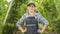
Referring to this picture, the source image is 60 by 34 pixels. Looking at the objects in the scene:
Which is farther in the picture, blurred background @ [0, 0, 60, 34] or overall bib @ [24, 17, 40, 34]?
blurred background @ [0, 0, 60, 34]

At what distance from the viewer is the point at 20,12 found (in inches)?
312

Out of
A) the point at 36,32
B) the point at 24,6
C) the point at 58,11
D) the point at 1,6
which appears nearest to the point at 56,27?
the point at 58,11

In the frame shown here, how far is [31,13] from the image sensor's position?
15.3 ft

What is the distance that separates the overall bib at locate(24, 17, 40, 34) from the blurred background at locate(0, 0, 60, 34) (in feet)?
8.83

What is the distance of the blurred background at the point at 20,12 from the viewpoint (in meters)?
7.53

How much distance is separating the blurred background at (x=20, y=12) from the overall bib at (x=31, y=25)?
106 inches

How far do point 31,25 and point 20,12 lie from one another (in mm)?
3210

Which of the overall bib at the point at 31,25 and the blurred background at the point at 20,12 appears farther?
the blurred background at the point at 20,12

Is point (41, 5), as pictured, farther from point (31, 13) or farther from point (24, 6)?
point (31, 13)

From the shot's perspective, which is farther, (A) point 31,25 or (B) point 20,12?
(B) point 20,12

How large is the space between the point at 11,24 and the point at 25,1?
2.98ft

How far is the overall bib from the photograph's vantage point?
15.6ft

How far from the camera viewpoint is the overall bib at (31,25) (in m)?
4.74

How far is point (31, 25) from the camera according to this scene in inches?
187
